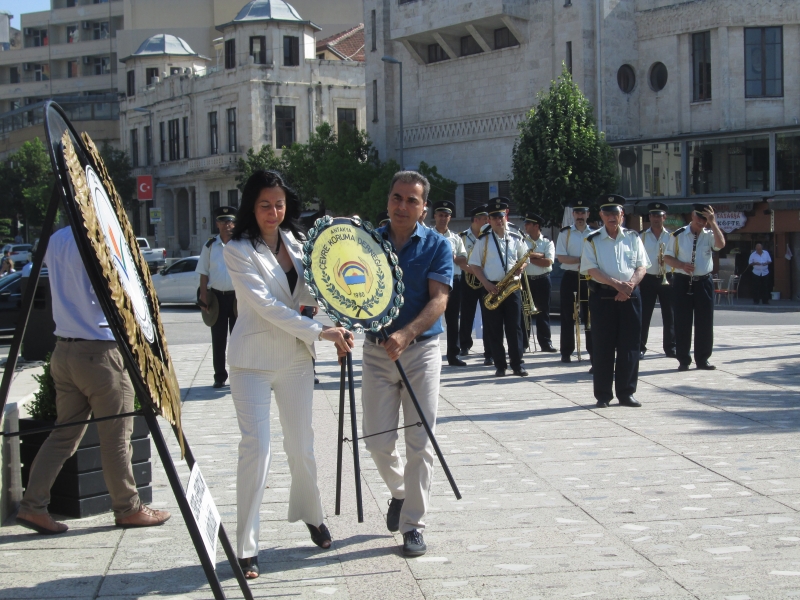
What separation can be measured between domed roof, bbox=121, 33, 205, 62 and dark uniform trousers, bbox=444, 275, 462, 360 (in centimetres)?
5930

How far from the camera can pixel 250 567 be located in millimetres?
4754

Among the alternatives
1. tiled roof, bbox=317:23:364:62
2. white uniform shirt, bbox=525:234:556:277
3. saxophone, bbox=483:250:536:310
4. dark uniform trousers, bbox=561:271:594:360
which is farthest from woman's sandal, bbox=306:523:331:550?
tiled roof, bbox=317:23:364:62

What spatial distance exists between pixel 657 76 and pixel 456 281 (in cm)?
2810

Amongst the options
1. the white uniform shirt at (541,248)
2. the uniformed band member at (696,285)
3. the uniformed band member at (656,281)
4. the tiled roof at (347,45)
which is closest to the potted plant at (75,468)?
the uniformed band member at (696,285)

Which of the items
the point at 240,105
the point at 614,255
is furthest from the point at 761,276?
the point at 240,105

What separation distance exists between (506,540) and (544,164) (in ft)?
102

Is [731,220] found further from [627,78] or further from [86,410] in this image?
[86,410]

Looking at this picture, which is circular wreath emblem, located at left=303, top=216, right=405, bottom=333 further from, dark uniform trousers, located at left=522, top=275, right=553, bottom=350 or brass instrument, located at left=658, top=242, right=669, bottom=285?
dark uniform trousers, located at left=522, top=275, right=553, bottom=350

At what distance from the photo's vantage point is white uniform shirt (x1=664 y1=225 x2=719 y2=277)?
39.8 ft

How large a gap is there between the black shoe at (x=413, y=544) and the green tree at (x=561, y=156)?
30.4 meters

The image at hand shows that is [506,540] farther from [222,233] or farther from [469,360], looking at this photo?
[469,360]

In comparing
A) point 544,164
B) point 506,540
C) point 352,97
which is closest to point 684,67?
point 544,164

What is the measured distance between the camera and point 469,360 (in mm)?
13898

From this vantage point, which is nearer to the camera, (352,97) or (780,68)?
(780,68)
